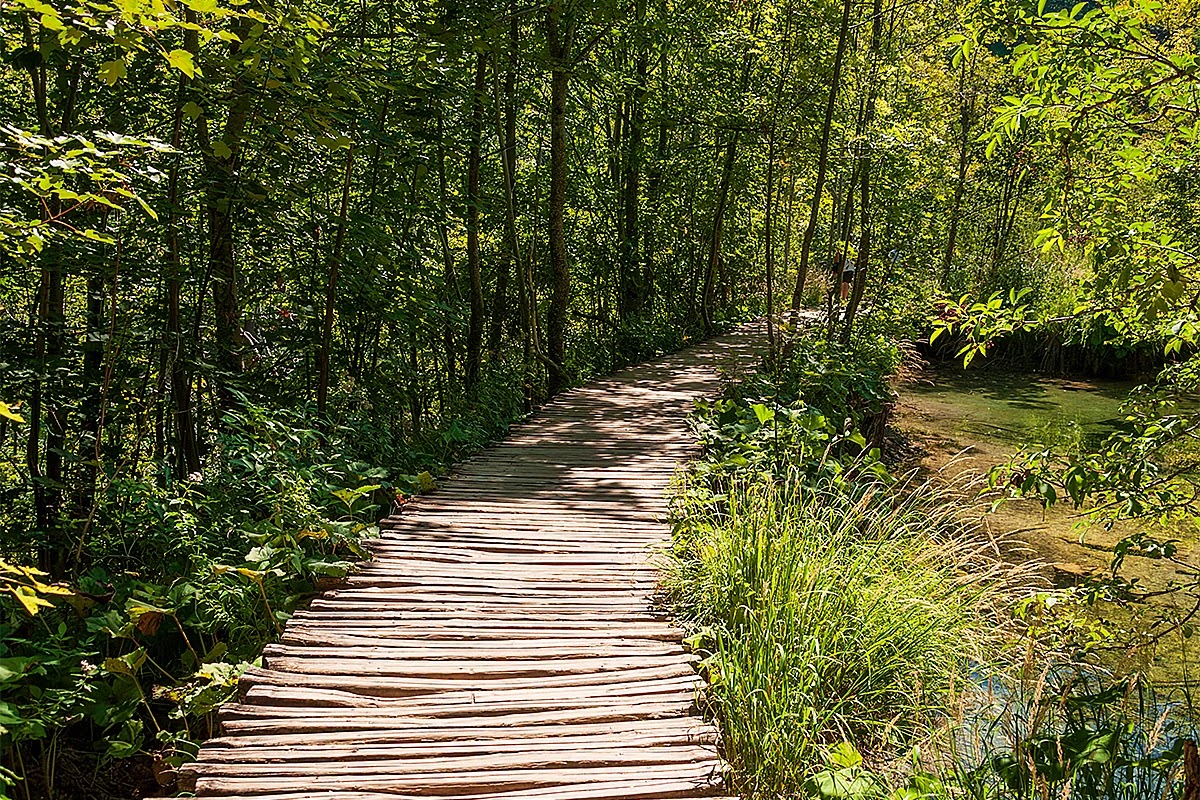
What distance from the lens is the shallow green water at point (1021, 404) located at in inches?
472

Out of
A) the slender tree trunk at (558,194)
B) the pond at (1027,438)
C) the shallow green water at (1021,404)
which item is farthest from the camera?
the shallow green water at (1021,404)

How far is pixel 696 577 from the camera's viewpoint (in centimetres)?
414

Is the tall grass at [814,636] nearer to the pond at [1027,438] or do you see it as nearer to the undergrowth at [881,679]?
the undergrowth at [881,679]

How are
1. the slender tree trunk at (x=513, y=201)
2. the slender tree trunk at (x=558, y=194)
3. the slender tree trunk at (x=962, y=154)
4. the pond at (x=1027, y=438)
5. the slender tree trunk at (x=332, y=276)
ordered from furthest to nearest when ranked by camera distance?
the slender tree trunk at (x=962, y=154) → the slender tree trunk at (x=558, y=194) → the slender tree trunk at (x=513, y=201) → the pond at (x=1027, y=438) → the slender tree trunk at (x=332, y=276)

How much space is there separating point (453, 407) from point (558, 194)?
282cm

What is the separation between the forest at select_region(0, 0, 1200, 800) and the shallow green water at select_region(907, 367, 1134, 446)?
7.79ft

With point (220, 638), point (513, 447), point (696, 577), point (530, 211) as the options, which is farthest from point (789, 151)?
point (220, 638)

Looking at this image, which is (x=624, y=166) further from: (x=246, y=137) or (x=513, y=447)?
(x=246, y=137)

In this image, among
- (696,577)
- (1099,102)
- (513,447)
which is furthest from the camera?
(513,447)

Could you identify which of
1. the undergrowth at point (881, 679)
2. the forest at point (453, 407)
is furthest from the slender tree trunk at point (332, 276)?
the undergrowth at point (881, 679)

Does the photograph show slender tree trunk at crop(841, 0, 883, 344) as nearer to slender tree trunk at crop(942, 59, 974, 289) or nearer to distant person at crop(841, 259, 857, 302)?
distant person at crop(841, 259, 857, 302)

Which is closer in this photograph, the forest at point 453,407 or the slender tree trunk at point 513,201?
the forest at point 453,407

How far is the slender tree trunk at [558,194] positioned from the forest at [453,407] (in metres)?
0.05

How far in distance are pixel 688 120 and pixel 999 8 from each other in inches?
326
